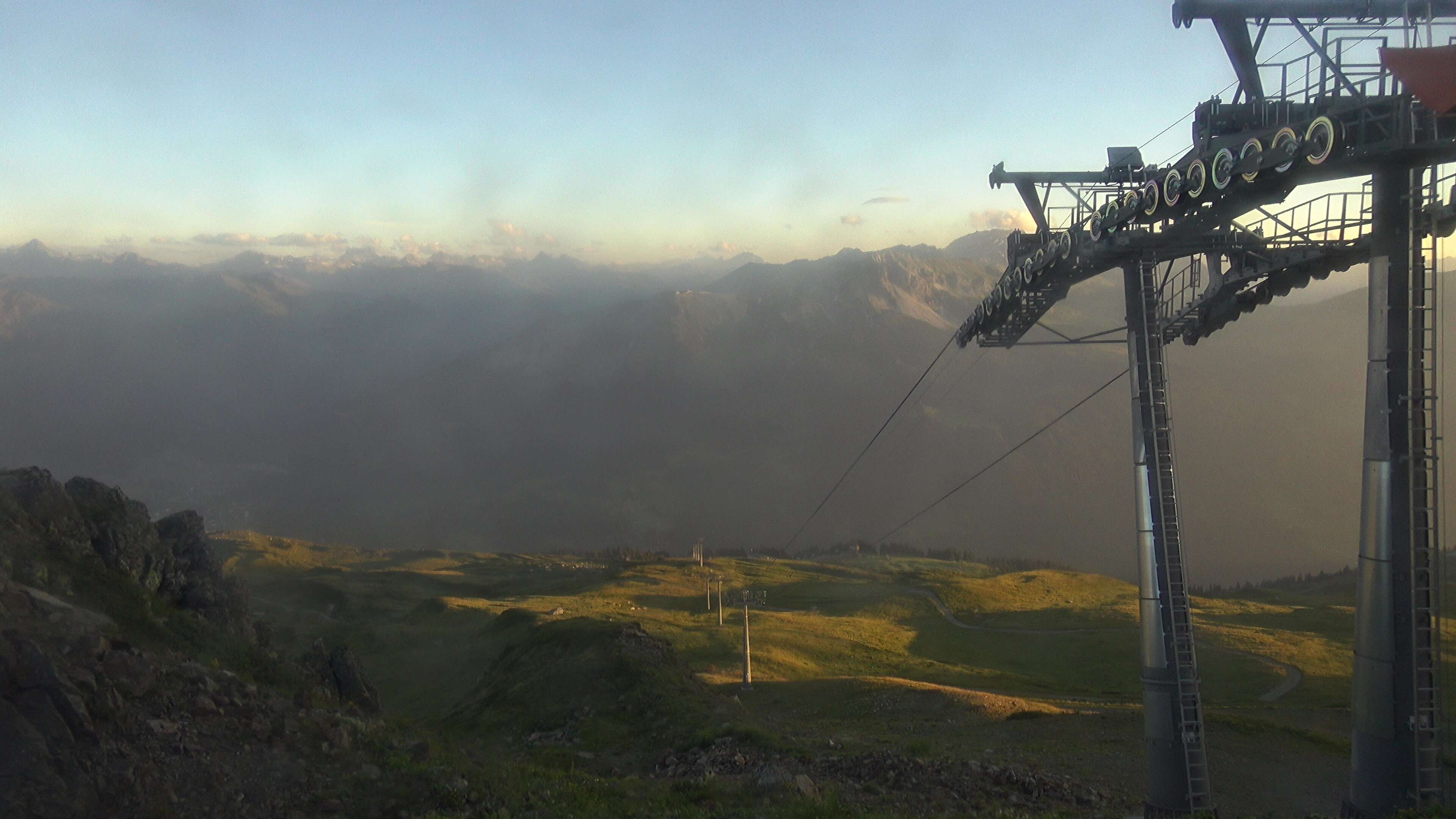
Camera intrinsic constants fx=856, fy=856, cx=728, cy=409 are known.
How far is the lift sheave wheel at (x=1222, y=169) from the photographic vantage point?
14.5 meters

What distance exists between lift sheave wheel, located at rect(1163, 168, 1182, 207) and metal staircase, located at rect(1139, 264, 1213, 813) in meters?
2.92

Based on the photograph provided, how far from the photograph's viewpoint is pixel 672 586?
4321 inches

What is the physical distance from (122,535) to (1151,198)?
80.5 ft

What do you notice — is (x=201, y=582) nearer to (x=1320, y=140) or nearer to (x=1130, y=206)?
(x=1130, y=206)

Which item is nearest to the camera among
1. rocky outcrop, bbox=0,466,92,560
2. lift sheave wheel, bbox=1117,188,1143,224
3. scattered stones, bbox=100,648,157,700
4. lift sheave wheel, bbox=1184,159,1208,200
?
scattered stones, bbox=100,648,157,700

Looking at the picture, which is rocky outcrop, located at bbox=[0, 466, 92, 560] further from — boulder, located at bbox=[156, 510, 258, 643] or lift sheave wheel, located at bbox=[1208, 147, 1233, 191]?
lift sheave wheel, located at bbox=[1208, 147, 1233, 191]

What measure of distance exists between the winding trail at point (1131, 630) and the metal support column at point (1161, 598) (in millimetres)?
36642

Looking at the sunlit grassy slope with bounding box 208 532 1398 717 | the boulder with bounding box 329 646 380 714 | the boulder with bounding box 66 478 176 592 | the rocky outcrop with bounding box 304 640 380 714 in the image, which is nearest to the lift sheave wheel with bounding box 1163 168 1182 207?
the rocky outcrop with bounding box 304 640 380 714

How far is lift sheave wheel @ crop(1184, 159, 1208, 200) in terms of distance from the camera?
15039 mm

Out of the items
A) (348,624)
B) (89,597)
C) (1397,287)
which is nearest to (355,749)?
(89,597)

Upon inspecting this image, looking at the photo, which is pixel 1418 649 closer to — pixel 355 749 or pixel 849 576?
pixel 355 749

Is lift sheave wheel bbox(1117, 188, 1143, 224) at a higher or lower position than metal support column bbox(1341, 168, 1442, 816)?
higher

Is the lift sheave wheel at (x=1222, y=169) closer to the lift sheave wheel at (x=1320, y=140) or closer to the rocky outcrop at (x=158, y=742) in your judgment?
the lift sheave wheel at (x=1320, y=140)

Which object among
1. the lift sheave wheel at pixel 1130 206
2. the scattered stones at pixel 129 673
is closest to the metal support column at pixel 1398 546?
the lift sheave wheel at pixel 1130 206
